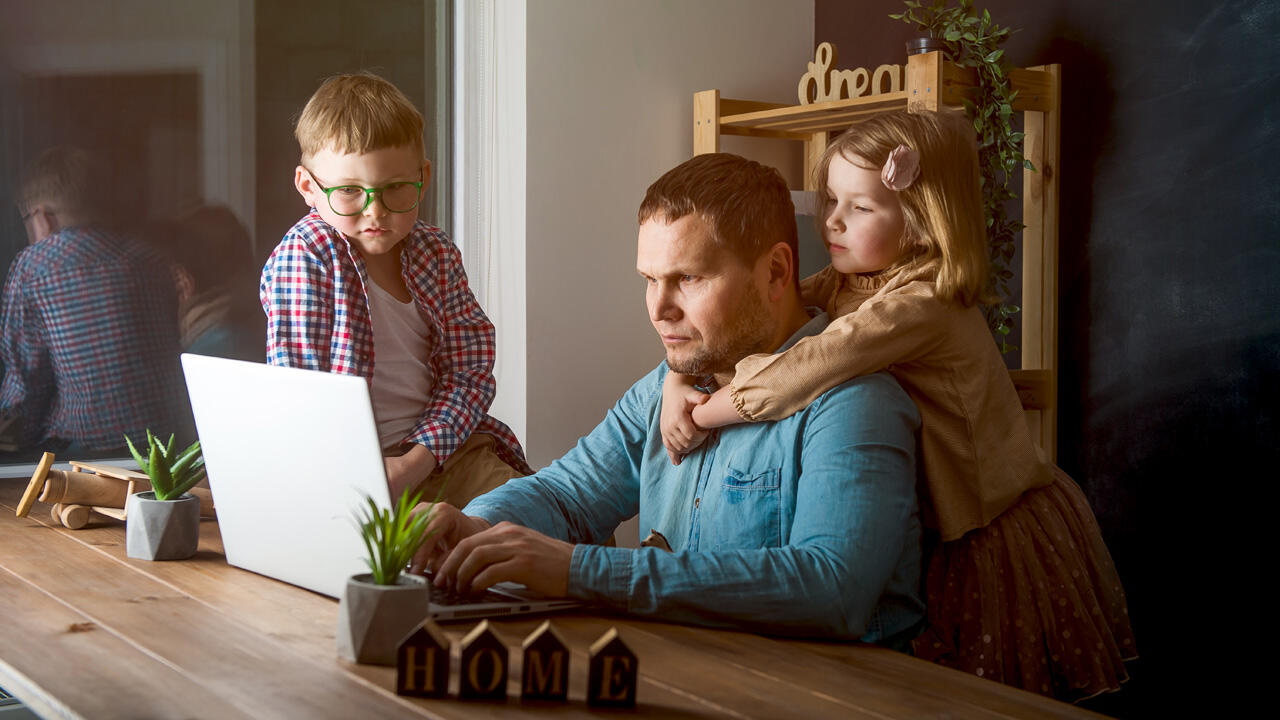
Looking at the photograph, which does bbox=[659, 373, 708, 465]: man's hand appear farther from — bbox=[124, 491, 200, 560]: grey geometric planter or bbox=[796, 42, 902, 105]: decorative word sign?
bbox=[796, 42, 902, 105]: decorative word sign

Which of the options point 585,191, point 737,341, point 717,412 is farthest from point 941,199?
point 585,191

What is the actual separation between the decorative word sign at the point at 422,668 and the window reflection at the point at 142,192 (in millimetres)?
2234

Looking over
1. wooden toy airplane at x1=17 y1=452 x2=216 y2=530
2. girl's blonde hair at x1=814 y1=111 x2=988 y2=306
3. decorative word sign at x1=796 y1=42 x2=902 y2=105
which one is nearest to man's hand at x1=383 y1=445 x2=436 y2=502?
wooden toy airplane at x1=17 y1=452 x2=216 y2=530

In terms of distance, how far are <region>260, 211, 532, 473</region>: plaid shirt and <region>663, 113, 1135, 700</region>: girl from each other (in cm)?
61

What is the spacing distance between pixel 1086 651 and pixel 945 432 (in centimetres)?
38

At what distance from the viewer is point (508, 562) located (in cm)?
137

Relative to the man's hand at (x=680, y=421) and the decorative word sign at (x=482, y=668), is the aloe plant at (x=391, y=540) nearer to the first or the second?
the decorative word sign at (x=482, y=668)

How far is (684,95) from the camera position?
11.1 ft

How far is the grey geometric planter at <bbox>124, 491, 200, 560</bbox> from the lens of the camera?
1.67 meters

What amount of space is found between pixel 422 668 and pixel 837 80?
7.52 feet

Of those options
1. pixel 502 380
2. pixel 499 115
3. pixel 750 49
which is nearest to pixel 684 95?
pixel 750 49

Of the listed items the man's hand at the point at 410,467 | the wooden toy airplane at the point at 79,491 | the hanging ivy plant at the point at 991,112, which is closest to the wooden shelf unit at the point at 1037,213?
the hanging ivy plant at the point at 991,112

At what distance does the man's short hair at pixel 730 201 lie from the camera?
1653mm

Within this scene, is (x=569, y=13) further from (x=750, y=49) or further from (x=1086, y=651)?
(x=1086, y=651)
